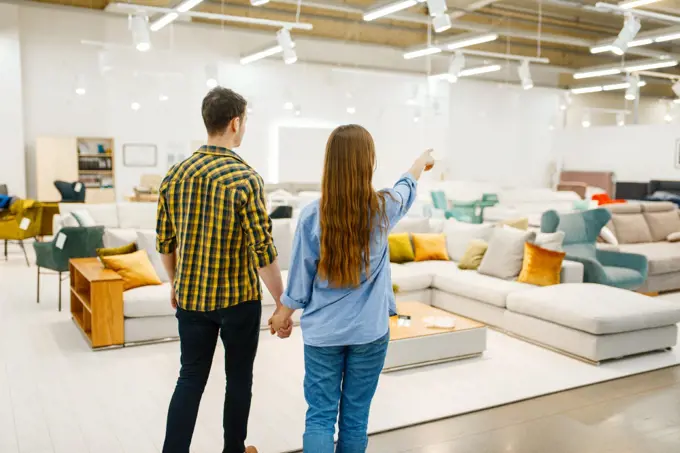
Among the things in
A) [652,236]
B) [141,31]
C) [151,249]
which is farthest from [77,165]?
[652,236]

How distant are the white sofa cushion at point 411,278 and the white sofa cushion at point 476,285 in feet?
0.30

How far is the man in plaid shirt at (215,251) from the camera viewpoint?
233 centimetres

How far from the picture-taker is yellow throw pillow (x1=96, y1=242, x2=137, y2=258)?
5105mm

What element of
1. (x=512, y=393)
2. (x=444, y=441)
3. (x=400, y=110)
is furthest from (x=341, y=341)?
(x=400, y=110)

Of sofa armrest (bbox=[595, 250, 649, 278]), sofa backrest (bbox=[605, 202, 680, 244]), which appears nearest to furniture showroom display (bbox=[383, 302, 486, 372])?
sofa armrest (bbox=[595, 250, 649, 278])

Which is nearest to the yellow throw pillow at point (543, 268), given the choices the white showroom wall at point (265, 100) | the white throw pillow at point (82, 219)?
the white throw pillow at point (82, 219)

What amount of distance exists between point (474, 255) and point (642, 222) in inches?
120

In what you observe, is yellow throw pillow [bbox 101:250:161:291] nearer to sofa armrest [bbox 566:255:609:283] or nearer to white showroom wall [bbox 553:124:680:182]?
sofa armrest [bbox 566:255:609:283]

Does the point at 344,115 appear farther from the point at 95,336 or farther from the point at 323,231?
the point at 323,231

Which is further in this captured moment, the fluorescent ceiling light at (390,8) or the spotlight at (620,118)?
the spotlight at (620,118)

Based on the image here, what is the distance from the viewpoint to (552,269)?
5.56 metres

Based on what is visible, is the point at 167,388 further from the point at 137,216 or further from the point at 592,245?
the point at 137,216

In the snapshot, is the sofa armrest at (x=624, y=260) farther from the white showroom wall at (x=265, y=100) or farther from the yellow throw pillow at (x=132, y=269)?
the white showroom wall at (x=265, y=100)

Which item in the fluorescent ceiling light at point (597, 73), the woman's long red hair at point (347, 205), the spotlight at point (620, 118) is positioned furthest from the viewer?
the spotlight at point (620, 118)
